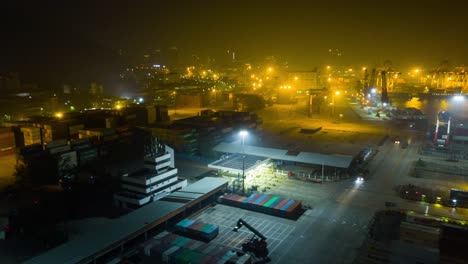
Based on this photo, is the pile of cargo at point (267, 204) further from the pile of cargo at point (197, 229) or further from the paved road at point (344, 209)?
the pile of cargo at point (197, 229)

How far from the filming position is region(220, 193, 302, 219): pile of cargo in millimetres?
27859

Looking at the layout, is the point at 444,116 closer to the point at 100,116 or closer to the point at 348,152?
the point at 348,152

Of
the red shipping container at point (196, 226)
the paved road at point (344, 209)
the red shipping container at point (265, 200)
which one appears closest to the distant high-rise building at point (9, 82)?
the red shipping container at point (265, 200)

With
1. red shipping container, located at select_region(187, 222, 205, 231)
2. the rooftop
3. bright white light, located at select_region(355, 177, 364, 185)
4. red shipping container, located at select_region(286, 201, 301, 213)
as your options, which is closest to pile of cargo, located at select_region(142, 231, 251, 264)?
red shipping container, located at select_region(187, 222, 205, 231)

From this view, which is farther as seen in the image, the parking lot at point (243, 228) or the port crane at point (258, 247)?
the parking lot at point (243, 228)

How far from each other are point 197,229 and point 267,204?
6.80 metres

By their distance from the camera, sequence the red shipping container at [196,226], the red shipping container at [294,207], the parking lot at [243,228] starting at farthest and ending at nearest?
the red shipping container at [294,207], the red shipping container at [196,226], the parking lot at [243,228]

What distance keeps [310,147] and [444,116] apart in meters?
20.3

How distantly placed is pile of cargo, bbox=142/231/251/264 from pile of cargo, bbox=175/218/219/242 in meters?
0.62

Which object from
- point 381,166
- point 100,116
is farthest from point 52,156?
point 381,166

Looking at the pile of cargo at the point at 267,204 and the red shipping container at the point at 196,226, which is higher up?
the pile of cargo at the point at 267,204

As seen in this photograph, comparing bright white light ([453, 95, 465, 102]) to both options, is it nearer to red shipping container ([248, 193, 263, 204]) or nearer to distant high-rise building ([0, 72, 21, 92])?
red shipping container ([248, 193, 263, 204])

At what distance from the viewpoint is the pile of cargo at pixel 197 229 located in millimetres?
24156

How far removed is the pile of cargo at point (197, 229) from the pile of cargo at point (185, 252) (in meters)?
0.62
